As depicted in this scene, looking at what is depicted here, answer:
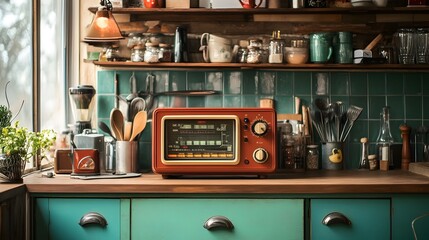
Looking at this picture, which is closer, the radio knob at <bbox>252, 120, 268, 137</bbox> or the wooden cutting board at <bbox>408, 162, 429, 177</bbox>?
the radio knob at <bbox>252, 120, 268, 137</bbox>

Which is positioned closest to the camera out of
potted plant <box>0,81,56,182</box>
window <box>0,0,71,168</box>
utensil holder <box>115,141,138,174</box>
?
potted plant <box>0,81,56,182</box>

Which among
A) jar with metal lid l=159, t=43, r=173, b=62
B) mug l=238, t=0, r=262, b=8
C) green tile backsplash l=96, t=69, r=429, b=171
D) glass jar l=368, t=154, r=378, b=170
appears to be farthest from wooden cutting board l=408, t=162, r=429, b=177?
jar with metal lid l=159, t=43, r=173, b=62

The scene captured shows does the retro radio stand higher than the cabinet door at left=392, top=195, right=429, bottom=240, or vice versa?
the retro radio

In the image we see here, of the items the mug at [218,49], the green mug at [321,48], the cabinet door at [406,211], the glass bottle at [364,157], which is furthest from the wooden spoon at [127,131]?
the cabinet door at [406,211]

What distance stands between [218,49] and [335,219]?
1.15 m

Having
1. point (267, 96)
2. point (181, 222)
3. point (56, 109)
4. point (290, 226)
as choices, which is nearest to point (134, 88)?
point (56, 109)

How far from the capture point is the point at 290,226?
9.93ft

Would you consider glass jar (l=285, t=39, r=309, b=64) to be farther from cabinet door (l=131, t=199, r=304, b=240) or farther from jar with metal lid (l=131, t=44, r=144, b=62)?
cabinet door (l=131, t=199, r=304, b=240)

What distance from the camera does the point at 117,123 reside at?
354cm

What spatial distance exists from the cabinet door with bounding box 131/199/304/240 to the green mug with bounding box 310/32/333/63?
958 mm

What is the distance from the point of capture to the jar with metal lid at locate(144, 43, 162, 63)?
359 cm

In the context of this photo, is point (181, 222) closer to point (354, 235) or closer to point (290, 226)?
point (290, 226)

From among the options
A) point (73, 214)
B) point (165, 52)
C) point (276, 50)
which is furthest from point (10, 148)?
point (276, 50)

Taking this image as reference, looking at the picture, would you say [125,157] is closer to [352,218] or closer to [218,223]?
[218,223]
